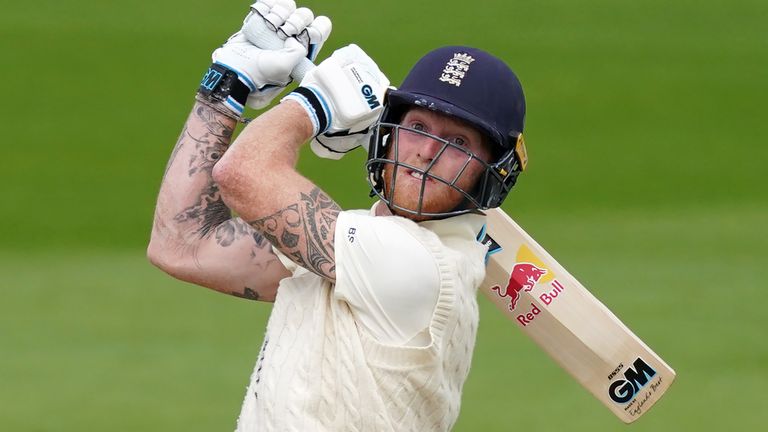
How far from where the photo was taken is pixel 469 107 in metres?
2.31

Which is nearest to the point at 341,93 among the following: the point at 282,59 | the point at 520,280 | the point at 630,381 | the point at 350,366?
the point at 282,59

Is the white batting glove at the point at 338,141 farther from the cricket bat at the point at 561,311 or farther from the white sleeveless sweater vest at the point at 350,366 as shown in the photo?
the cricket bat at the point at 561,311

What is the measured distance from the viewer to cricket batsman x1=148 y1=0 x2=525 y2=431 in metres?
2.22

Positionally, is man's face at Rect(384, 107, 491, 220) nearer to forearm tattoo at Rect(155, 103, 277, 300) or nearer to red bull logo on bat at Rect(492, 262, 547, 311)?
forearm tattoo at Rect(155, 103, 277, 300)

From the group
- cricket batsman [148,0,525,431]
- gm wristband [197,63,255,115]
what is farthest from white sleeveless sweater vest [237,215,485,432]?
gm wristband [197,63,255,115]

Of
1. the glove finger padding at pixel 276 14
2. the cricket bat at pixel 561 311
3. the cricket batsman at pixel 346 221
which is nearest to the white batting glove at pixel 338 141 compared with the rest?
the cricket batsman at pixel 346 221

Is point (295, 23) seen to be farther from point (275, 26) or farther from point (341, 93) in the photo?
Result: point (341, 93)

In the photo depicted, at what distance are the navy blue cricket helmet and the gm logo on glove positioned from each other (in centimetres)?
4

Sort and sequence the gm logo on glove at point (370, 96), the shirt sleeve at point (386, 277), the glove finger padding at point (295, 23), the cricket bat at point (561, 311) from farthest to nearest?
the cricket bat at point (561, 311), the glove finger padding at point (295, 23), the gm logo on glove at point (370, 96), the shirt sleeve at point (386, 277)

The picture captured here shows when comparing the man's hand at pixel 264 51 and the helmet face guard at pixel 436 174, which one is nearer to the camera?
the helmet face guard at pixel 436 174

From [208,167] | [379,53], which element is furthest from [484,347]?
[208,167]

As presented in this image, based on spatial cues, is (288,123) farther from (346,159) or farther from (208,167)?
(346,159)

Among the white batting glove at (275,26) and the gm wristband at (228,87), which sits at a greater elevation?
the white batting glove at (275,26)

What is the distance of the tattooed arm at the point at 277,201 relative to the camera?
2.22 m
